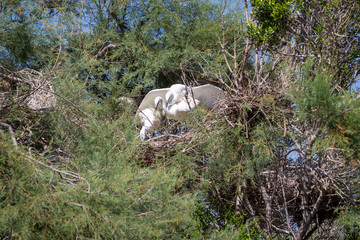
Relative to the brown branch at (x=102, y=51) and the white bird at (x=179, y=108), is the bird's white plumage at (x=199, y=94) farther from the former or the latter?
the brown branch at (x=102, y=51)

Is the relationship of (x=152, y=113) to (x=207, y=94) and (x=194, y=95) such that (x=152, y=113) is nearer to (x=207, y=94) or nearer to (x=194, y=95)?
(x=194, y=95)

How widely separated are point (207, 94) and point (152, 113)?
0.71 meters

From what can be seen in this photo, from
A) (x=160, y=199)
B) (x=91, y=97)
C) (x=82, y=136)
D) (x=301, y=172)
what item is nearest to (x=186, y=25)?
(x=91, y=97)

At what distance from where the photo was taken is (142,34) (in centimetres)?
747

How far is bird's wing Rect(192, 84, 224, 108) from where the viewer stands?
5820mm

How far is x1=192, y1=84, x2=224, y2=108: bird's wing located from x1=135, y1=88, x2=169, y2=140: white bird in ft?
1.42

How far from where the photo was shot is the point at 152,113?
6.08 m

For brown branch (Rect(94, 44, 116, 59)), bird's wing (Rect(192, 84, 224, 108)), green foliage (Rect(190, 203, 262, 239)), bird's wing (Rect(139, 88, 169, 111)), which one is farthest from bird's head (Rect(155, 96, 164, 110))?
brown branch (Rect(94, 44, 116, 59))

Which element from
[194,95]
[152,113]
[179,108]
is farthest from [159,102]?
[194,95]

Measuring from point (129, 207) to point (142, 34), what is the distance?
13.0 feet

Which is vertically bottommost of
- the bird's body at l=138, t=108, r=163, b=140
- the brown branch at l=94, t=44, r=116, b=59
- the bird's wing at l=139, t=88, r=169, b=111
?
the bird's body at l=138, t=108, r=163, b=140

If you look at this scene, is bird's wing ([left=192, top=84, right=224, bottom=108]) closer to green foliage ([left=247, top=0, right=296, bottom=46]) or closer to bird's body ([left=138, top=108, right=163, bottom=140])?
bird's body ([left=138, top=108, right=163, bottom=140])

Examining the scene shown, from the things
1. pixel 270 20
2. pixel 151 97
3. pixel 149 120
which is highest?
pixel 270 20

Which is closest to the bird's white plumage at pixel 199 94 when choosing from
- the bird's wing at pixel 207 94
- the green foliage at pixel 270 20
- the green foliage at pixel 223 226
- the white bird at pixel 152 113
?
the bird's wing at pixel 207 94
